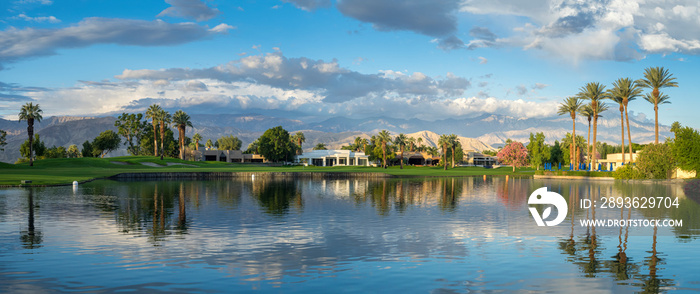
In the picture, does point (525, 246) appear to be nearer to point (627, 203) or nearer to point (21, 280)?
point (21, 280)

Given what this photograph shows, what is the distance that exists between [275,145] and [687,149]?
111 meters

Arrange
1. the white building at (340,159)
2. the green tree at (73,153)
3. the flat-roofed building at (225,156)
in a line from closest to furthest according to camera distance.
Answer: the white building at (340,159) < the green tree at (73,153) < the flat-roofed building at (225,156)

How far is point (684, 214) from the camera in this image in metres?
30.9

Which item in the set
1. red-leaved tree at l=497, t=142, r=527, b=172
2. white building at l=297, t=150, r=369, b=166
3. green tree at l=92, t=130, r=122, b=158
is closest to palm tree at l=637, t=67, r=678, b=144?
red-leaved tree at l=497, t=142, r=527, b=172

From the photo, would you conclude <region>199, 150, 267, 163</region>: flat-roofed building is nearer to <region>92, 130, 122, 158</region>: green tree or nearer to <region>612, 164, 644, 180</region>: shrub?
<region>92, 130, 122, 158</region>: green tree

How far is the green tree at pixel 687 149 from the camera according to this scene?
71.2m

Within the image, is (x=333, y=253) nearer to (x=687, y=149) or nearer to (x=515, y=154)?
(x=687, y=149)

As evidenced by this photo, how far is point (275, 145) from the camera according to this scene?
15975 centimetres

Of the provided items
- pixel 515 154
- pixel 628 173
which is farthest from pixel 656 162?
pixel 515 154

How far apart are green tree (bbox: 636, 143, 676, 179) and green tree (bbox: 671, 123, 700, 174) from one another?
0.88 m

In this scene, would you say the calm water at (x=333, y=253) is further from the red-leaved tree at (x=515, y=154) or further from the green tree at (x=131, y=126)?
the green tree at (x=131, y=126)

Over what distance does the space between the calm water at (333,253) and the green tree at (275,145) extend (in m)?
127

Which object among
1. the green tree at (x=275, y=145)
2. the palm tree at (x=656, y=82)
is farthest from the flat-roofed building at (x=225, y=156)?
the palm tree at (x=656, y=82)

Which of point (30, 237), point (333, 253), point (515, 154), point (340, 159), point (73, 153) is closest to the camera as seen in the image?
point (333, 253)
